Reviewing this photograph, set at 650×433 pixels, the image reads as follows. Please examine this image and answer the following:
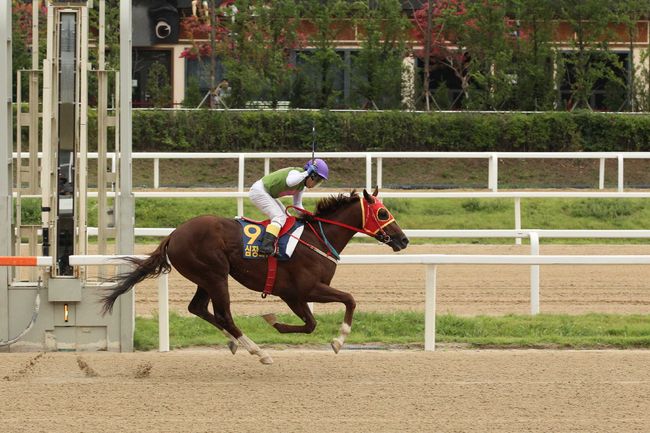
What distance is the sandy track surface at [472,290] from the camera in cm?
1056

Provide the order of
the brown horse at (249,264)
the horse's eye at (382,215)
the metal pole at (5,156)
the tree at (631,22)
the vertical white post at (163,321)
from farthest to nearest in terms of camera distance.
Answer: the tree at (631,22)
the vertical white post at (163,321)
the metal pole at (5,156)
the horse's eye at (382,215)
the brown horse at (249,264)

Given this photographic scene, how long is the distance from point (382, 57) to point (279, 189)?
13483 millimetres

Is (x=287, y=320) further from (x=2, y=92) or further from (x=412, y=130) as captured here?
(x=412, y=130)

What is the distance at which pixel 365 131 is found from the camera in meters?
19.3

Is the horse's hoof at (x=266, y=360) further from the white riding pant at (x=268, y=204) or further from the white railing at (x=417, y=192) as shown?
the white railing at (x=417, y=192)

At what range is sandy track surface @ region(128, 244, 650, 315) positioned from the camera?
34.7 feet

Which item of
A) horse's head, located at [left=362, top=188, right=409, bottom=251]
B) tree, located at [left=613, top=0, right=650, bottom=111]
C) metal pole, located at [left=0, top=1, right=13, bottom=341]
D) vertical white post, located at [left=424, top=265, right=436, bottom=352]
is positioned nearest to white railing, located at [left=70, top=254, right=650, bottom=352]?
vertical white post, located at [left=424, top=265, right=436, bottom=352]

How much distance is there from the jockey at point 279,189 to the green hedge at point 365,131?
10947 mm

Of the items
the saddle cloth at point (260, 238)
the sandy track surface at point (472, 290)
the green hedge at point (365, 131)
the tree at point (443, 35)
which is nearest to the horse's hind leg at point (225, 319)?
the saddle cloth at point (260, 238)

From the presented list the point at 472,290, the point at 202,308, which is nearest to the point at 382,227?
the point at 202,308

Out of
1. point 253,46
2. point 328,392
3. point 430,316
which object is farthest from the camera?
point 253,46

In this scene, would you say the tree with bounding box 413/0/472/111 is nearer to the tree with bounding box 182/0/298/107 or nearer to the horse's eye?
the tree with bounding box 182/0/298/107

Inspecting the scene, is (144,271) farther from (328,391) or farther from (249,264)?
(328,391)

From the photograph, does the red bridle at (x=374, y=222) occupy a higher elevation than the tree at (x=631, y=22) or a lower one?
lower
